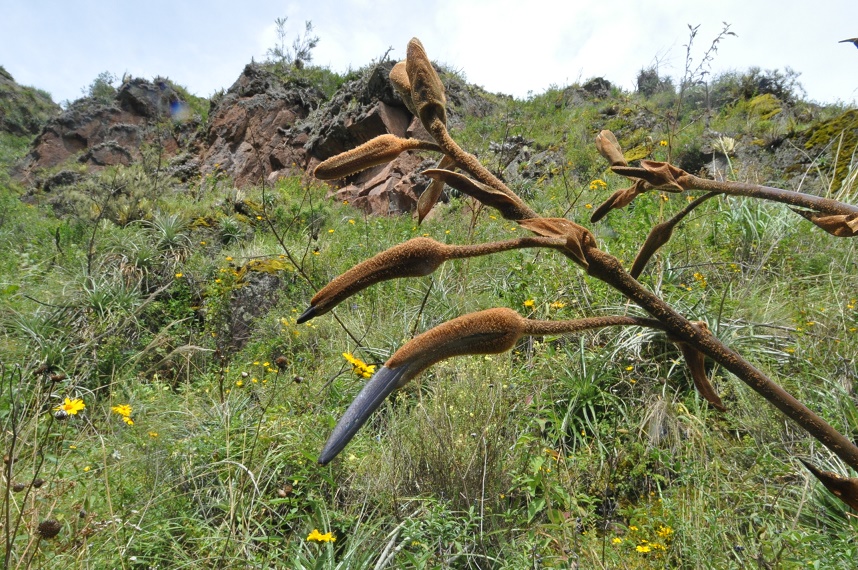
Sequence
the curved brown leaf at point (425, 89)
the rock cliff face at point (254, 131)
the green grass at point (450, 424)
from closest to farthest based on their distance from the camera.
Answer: the curved brown leaf at point (425, 89) → the green grass at point (450, 424) → the rock cliff face at point (254, 131)

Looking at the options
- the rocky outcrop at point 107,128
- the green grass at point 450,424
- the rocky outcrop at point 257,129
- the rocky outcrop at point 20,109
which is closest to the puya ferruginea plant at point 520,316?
the green grass at point 450,424

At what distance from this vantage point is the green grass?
2051 mm

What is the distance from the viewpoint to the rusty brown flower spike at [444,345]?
0.41m

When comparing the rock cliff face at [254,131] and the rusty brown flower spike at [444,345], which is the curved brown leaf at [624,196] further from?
the rock cliff face at [254,131]

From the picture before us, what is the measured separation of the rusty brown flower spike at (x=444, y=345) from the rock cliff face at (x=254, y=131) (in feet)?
26.4

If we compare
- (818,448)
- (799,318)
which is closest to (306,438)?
(818,448)

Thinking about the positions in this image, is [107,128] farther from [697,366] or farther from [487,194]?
[697,366]

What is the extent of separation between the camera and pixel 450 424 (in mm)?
2641

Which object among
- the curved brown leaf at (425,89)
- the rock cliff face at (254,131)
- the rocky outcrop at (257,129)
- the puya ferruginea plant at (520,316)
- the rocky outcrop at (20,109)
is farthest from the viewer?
the rocky outcrop at (20,109)

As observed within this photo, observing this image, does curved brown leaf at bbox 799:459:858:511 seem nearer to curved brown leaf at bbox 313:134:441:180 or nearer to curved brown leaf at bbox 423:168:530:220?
curved brown leaf at bbox 423:168:530:220

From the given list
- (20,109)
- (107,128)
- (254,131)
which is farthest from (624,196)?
(20,109)

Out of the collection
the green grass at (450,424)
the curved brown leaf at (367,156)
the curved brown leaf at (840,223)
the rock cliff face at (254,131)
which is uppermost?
the rock cliff face at (254,131)

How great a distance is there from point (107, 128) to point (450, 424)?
15276mm

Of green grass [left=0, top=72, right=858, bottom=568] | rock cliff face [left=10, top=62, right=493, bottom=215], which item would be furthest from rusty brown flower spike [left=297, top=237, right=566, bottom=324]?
rock cliff face [left=10, top=62, right=493, bottom=215]
